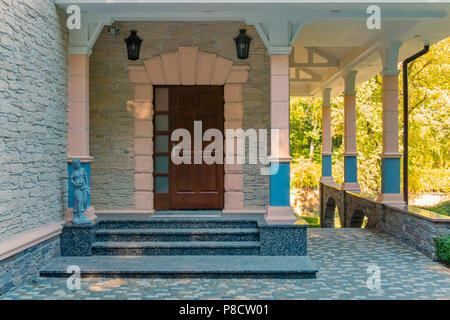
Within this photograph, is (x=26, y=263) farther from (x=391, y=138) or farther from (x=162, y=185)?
(x=391, y=138)

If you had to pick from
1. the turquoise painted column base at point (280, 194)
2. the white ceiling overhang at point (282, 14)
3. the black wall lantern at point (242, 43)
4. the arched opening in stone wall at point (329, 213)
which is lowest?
the arched opening in stone wall at point (329, 213)

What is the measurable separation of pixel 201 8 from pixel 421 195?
17.4 meters

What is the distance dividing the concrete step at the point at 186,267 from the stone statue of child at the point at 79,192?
593 millimetres

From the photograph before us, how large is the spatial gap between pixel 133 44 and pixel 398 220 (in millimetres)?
5618

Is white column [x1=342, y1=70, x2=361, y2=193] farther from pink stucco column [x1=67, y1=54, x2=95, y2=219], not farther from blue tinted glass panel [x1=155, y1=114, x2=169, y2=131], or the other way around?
pink stucco column [x1=67, y1=54, x2=95, y2=219]

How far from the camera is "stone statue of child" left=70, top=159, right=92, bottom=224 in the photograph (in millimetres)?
6453

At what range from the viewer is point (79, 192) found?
21.4ft

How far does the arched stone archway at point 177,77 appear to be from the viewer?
8.00 m

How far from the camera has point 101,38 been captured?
7996mm

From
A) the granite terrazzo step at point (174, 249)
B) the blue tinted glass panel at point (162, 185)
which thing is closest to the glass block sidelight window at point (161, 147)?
the blue tinted glass panel at point (162, 185)

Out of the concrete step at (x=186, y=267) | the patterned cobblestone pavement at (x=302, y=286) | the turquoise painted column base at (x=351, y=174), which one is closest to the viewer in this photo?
the patterned cobblestone pavement at (x=302, y=286)

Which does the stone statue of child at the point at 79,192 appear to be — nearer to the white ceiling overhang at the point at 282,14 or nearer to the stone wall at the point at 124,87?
the stone wall at the point at 124,87
